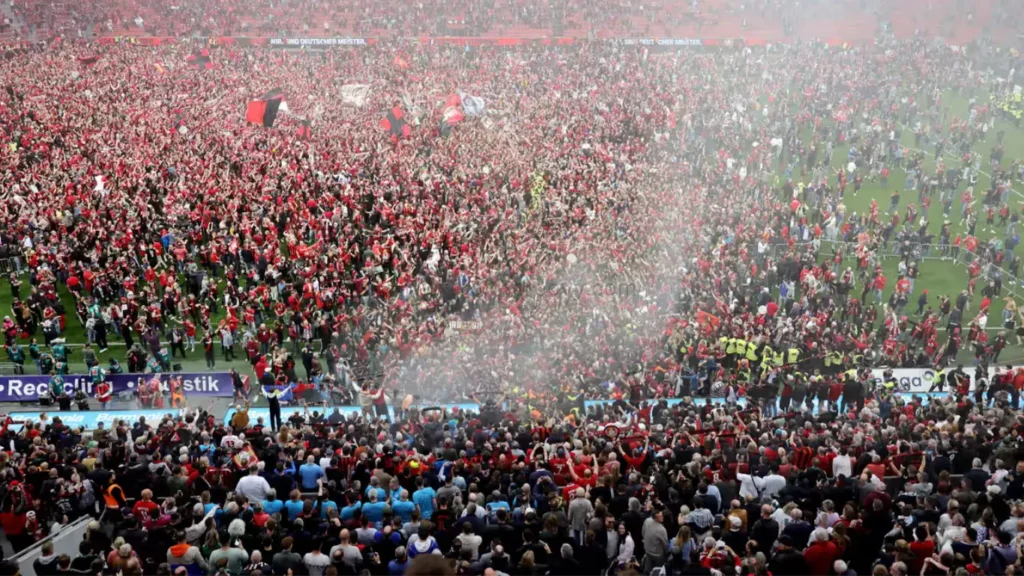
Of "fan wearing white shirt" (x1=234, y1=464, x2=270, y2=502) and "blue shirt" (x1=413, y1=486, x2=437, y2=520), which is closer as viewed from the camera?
"blue shirt" (x1=413, y1=486, x2=437, y2=520)

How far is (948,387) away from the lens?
22953 mm

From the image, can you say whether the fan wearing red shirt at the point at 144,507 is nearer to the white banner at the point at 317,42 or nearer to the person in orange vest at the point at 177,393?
the person in orange vest at the point at 177,393

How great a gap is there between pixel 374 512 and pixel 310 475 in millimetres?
1912

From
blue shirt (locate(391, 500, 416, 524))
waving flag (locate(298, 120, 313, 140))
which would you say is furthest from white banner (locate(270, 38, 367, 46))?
blue shirt (locate(391, 500, 416, 524))

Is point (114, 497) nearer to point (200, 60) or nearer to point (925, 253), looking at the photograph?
point (925, 253)

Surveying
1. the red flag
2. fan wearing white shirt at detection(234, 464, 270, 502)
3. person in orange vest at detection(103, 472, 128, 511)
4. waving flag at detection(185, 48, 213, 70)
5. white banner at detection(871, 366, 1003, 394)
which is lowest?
white banner at detection(871, 366, 1003, 394)

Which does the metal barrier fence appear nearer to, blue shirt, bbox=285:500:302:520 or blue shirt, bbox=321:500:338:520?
blue shirt, bbox=321:500:338:520

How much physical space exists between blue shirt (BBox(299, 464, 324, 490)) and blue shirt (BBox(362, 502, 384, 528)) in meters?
1.77

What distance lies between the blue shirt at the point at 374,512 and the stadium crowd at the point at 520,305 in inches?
2.9

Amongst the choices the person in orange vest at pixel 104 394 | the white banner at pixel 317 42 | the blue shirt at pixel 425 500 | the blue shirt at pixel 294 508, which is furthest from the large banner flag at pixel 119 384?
the white banner at pixel 317 42

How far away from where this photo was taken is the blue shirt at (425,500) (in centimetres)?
1209

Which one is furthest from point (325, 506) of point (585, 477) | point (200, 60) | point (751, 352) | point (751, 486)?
point (200, 60)

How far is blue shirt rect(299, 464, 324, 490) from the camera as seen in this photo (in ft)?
43.3

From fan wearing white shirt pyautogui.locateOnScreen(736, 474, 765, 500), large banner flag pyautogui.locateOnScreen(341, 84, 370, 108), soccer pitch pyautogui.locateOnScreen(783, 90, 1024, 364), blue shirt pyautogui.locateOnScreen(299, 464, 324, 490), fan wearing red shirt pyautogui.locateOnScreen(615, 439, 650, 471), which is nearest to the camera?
fan wearing white shirt pyautogui.locateOnScreen(736, 474, 765, 500)
